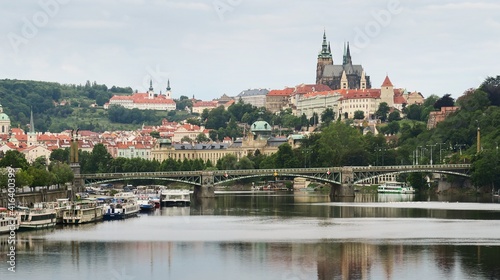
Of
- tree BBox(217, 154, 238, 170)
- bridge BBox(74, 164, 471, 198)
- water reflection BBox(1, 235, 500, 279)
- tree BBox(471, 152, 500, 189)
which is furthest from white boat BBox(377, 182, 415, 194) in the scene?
water reflection BBox(1, 235, 500, 279)

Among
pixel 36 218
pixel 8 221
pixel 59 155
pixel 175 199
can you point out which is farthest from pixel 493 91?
pixel 8 221

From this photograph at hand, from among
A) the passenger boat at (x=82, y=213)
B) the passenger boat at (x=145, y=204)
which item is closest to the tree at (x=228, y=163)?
the passenger boat at (x=145, y=204)

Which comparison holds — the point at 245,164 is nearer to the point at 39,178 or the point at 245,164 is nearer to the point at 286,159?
the point at 286,159

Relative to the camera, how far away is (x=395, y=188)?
136 m

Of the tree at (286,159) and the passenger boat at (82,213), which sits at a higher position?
the tree at (286,159)

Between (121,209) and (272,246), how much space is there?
24080 mm

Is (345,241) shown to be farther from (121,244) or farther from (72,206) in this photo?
(72,206)

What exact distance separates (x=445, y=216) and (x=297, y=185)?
72.0 meters

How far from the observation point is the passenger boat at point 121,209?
87.2 metres

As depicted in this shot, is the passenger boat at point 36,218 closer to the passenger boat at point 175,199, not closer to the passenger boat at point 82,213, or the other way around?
the passenger boat at point 82,213

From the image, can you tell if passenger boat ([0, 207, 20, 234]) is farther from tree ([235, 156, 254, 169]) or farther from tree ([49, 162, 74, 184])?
tree ([235, 156, 254, 169])

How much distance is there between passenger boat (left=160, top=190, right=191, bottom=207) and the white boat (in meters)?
Result: 30.0

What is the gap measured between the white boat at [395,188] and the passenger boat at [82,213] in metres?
51.7

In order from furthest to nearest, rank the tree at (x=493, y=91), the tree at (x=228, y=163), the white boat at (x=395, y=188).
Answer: the tree at (x=228, y=163) < the tree at (x=493, y=91) < the white boat at (x=395, y=188)
